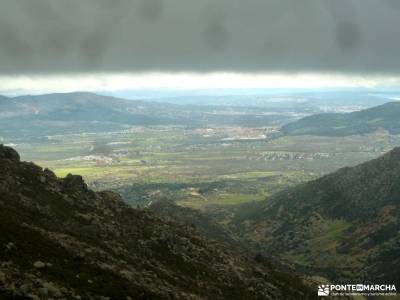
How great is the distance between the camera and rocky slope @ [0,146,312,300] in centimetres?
5509

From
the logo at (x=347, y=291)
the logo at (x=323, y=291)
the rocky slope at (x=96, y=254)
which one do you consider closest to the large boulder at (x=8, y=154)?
the rocky slope at (x=96, y=254)

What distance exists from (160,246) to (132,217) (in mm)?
17783

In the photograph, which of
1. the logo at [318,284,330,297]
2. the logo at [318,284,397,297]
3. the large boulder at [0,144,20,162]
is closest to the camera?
the large boulder at [0,144,20,162]

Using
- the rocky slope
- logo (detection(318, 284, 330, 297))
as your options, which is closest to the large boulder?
the rocky slope

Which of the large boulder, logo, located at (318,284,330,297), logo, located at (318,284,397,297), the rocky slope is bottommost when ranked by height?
logo, located at (318,284,397,297)

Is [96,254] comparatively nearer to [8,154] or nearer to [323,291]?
[8,154]

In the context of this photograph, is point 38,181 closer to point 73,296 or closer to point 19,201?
point 19,201

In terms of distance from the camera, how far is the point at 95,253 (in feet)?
241

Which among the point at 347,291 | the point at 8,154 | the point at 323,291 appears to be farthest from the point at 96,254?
the point at 347,291

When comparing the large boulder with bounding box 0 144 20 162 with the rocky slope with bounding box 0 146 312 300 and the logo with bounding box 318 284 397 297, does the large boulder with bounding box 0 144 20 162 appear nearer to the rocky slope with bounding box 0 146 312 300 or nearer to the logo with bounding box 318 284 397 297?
the rocky slope with bounding box 0 146 312 300

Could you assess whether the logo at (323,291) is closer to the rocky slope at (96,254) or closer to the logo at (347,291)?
the logo at (347,291)

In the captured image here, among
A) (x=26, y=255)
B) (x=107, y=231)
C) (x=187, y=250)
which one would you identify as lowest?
(x=187, y=250)

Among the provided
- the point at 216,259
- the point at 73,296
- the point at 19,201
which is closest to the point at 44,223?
the point at 19,201

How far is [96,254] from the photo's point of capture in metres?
73.2
